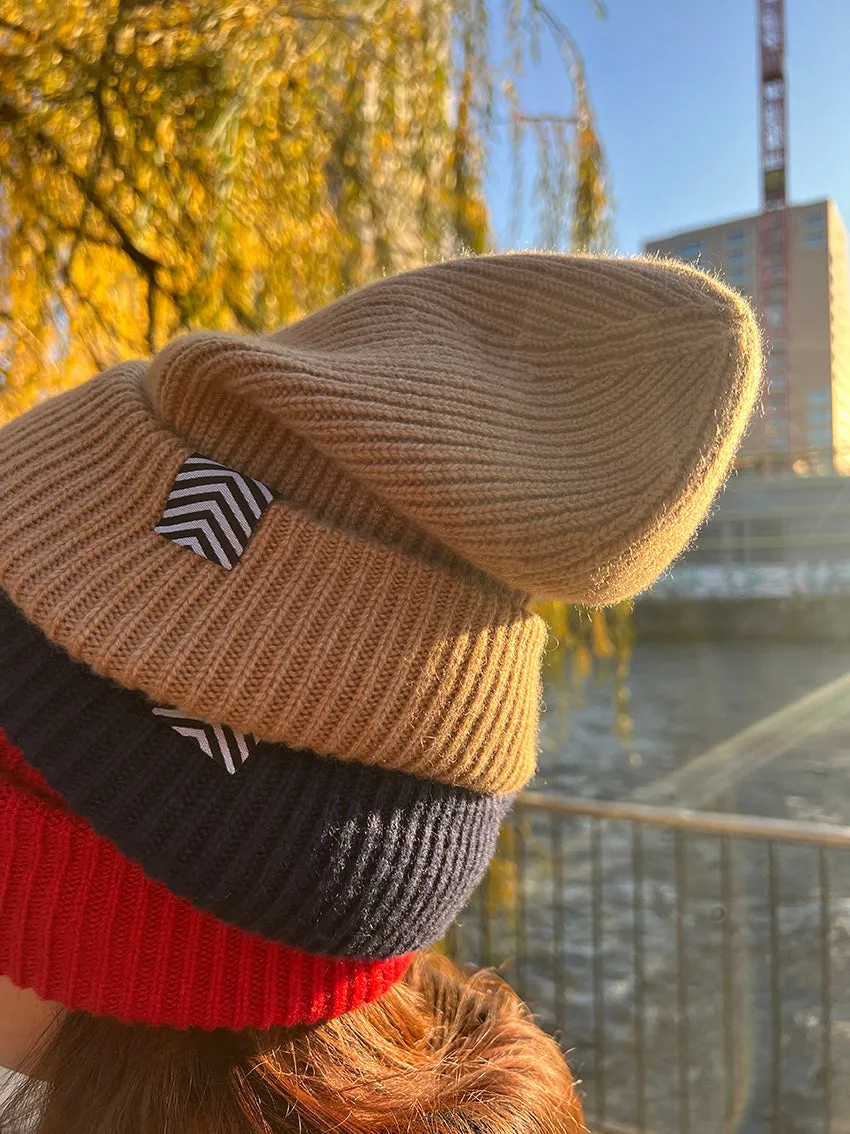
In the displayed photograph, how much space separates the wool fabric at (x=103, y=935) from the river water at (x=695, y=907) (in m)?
2.05

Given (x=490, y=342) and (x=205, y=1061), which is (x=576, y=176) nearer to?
(x=490, y=342)

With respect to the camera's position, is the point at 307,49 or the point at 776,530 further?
the point at 776,530

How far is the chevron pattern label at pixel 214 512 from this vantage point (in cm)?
68

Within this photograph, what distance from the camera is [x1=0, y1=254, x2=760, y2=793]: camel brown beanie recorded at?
0.66m

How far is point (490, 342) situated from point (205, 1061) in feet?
2.24

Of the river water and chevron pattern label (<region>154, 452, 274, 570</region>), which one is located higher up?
chevron pattern label (<region>154, 452, 274, 570</region>)

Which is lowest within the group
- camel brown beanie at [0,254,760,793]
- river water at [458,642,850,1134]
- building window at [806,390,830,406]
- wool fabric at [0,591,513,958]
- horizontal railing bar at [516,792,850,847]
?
river water at [458,642,850,1134]

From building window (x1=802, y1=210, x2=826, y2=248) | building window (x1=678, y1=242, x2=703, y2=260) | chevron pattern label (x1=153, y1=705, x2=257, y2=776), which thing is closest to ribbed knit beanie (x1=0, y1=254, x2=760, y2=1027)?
chevron pattern label (x1=153, y1=705, x2=257, y2=776)

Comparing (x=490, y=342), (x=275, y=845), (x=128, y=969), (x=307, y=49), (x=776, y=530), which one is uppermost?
(x=307, y=49)

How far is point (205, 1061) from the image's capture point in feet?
2.58

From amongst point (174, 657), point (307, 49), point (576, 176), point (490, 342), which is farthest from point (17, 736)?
point (576, 176)

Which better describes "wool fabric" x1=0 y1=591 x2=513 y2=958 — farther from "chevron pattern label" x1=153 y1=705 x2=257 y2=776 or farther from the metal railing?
the metal railing

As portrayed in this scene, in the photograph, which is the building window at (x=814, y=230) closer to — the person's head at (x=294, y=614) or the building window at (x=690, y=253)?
the building window at (x=690, y=253)

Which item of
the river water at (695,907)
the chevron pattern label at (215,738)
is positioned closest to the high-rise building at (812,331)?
the river water at (695,907)
